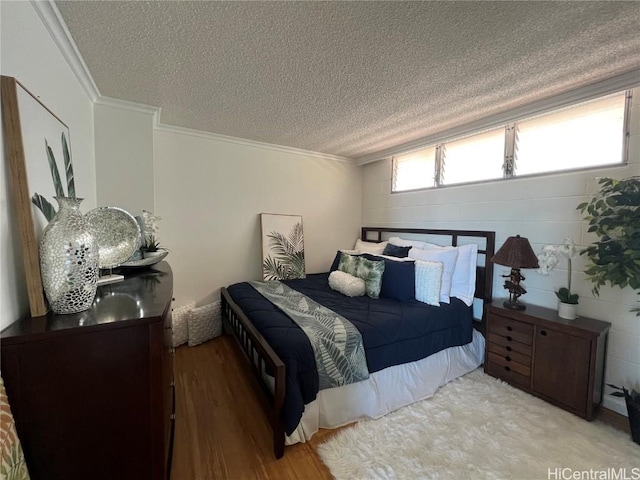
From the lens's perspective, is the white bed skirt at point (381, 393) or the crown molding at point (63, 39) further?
the white bed skirt at point (381, 393)

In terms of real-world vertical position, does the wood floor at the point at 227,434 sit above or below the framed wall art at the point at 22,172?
below

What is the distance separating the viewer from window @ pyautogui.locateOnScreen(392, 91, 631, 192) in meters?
1.95

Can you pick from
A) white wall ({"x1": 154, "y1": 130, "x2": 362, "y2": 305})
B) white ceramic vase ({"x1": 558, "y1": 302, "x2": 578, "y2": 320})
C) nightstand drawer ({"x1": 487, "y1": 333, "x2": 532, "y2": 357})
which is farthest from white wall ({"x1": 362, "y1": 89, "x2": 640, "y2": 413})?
white wall ({"x1": 154, "y1": 130, "x2": 362, "y2": 305})

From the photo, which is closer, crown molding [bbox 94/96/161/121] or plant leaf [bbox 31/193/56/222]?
plant leaf [bbox 31/193/56/222]

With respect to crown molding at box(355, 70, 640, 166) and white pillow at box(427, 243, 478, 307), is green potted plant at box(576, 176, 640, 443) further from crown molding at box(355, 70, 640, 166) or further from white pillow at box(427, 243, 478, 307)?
white pillow at box(427, 243, 478, 307)

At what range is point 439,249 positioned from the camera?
269cm

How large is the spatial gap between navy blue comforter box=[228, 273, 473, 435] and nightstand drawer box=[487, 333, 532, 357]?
6.6 inches

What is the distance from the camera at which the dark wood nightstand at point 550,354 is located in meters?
1.83

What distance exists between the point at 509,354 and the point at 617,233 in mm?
1167

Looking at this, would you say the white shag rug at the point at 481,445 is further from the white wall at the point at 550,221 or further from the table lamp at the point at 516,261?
the table lamp at the point at 516,261

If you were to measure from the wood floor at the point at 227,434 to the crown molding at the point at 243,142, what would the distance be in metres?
2.41

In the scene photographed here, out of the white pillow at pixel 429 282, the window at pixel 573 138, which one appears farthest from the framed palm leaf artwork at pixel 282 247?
the window at pixel 573 138

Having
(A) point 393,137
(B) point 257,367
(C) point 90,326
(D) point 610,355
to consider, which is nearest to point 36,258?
(C) point 90,326

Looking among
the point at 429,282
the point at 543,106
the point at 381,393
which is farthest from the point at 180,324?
the point at 543,106
